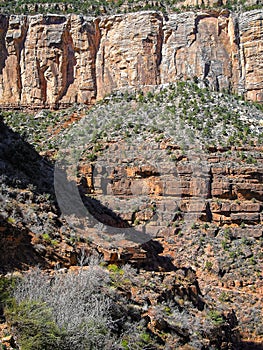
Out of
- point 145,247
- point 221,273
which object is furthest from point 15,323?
point 221,273

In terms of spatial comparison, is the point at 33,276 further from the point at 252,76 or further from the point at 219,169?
the point at 252,76

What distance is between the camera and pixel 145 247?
88.0 feet

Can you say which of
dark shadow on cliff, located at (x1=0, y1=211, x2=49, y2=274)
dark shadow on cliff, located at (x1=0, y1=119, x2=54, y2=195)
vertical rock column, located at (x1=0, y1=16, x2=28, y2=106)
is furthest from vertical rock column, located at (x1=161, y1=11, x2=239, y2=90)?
dark shadow on cliff, located at (x1=0, y1=211, x2=49, y2=274)

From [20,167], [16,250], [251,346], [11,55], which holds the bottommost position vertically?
[251,346]

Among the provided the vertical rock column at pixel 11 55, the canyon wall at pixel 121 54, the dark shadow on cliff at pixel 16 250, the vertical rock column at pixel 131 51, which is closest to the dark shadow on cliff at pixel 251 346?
the dark shadow on cliff at pixel 16 250

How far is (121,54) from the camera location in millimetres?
53531

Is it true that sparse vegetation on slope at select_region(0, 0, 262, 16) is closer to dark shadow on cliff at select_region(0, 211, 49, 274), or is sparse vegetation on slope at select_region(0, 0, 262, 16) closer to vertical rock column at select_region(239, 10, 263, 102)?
vertical rock column at select_region(239, 10, 263, 102)

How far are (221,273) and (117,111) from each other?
16056 mm

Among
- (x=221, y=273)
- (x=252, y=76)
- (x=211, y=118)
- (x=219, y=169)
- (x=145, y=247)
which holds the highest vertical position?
(x=252, y=76)

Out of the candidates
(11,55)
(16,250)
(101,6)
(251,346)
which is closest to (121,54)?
(101,6)

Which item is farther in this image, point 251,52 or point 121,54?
point 121,54

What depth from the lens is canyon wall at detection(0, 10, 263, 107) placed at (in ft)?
170

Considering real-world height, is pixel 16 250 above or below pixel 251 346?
above

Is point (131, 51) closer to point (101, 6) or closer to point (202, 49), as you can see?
point (202, 49)
